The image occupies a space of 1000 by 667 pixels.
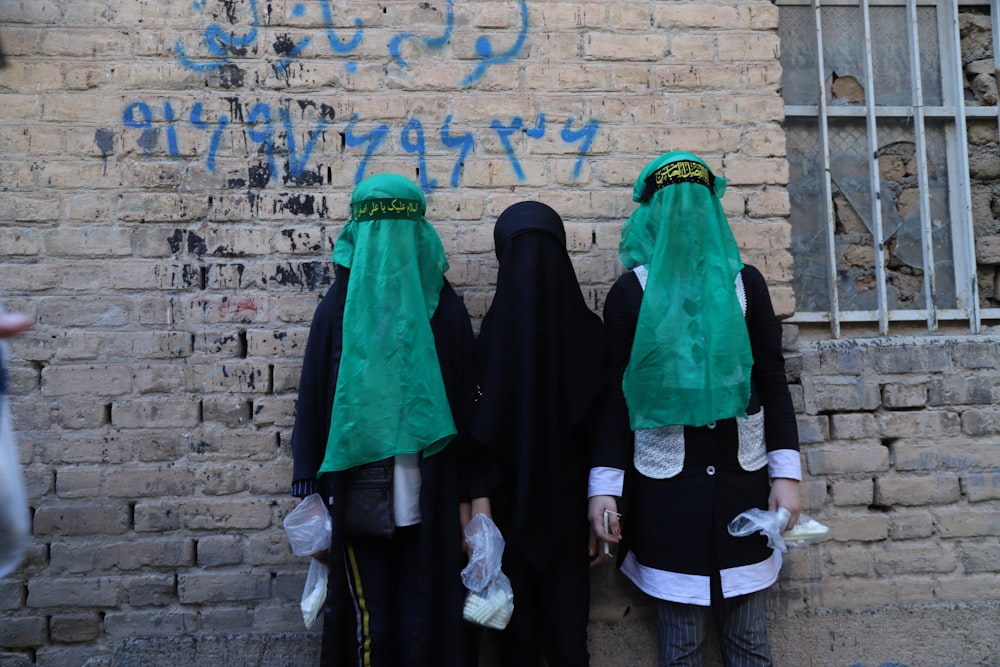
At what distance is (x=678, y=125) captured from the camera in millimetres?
3031

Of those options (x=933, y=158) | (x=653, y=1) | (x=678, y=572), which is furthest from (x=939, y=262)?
(x=678, y=572)

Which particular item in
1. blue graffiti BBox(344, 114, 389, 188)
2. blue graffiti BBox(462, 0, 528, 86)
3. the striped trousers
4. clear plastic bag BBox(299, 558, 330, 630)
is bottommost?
the striped trousers

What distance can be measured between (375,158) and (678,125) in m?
1.19

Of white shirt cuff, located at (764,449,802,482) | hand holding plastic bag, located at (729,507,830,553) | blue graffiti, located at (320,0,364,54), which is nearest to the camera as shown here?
hand holding plastic bag, located at (729,507,830,553)

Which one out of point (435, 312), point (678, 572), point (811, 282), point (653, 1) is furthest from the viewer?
point (811, 282)

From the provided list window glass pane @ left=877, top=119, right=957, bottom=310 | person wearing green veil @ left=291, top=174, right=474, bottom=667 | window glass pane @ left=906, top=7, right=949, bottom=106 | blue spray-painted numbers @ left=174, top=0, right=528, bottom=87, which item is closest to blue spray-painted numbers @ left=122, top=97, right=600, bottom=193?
blue spray-painted numbers @ left=174, top=0, right=528, bottom=87

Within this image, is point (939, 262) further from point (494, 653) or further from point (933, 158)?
point (494, 653)

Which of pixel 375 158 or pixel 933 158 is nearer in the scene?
pixel 375 158

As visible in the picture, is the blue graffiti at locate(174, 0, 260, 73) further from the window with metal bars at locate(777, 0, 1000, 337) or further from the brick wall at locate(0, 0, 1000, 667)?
the window with metal bars at locate(777, 0, 1000, 337)

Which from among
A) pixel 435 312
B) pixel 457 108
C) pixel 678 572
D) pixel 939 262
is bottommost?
pixel 678 572

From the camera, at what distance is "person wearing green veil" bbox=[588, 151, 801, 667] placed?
240 centimetres

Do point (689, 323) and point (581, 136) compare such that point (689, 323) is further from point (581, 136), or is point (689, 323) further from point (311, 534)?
point (311, 534)

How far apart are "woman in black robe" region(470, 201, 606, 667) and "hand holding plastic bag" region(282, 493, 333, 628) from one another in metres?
0.50

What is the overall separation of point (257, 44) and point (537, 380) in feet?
5.58
